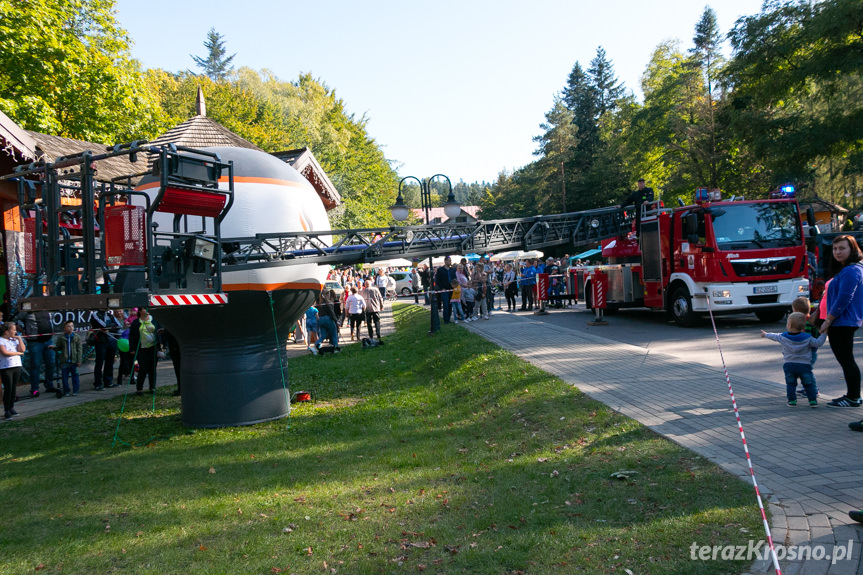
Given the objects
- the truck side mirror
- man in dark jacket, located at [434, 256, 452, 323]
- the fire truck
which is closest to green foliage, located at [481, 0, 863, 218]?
the fire truck

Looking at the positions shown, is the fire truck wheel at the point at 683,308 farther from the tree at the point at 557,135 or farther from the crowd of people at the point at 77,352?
the tree at the point at 557,135

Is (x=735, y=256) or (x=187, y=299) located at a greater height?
(x=735, y=256)

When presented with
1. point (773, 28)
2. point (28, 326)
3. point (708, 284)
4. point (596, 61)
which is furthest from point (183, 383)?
point (596, 61)

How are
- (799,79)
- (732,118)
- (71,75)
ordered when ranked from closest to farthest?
(799,79), (71,75), (732,118)

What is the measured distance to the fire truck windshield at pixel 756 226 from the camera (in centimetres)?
1520

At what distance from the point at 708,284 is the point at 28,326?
15.6 meters

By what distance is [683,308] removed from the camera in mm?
16266

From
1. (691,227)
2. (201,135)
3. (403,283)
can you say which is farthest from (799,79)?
(403,283)

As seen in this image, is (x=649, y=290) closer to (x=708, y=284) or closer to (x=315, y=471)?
(x=708, y=284)

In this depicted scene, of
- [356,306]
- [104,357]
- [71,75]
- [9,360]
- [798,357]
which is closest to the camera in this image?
[798,357]

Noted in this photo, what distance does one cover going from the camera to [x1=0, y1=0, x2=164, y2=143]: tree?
76.1ft

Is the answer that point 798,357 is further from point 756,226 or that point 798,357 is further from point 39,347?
point 39,347

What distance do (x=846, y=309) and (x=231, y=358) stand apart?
336 inches

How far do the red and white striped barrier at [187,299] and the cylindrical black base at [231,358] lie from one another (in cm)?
126
